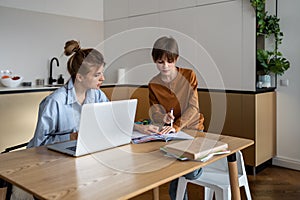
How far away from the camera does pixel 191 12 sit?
3371 mm

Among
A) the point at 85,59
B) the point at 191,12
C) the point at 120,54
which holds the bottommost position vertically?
the point at 85,59

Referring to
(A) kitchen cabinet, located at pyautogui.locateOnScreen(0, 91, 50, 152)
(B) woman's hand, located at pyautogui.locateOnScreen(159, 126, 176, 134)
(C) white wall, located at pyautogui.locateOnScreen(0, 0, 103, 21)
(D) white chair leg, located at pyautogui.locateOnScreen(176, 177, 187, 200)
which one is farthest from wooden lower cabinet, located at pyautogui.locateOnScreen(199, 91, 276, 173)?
(C) white wall, located at pyautogui.locateOnScreen(0, 0, 103, 21)

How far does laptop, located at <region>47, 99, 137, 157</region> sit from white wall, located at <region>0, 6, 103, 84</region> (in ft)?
7.69

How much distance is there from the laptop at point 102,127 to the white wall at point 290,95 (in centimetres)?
231

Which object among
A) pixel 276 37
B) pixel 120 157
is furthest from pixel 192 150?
pixel 276 37

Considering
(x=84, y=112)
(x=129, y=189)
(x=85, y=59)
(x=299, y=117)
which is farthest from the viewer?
(x=299, y=117)

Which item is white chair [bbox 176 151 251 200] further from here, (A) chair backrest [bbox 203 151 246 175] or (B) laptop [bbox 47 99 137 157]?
(B) laptop [bbox 47 99 137 157]

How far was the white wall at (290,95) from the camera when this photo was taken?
9.87 feet

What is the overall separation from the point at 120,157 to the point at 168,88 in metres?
0.84

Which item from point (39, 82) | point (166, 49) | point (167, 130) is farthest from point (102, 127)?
point (39, 82)

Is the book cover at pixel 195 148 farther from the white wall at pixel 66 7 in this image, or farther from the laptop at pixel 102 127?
the white wall at pixel 66 7

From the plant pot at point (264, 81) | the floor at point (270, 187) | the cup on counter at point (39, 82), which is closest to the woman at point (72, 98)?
the floor at point (270, 187)

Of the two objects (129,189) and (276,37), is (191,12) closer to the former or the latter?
(276,37)

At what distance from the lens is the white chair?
62.7 inches
